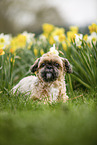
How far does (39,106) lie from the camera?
5.80 ft

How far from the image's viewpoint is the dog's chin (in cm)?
208

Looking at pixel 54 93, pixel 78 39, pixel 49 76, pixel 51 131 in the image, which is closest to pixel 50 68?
pixel 49 76

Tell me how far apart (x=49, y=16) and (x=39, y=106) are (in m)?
5.28

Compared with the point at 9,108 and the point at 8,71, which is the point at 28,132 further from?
the point at 8,71

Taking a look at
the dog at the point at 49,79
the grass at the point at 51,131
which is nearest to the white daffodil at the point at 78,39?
the dog at the point at 49,79

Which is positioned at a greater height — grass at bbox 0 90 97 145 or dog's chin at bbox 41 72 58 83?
dog's chin at bbox 41 72 58 83

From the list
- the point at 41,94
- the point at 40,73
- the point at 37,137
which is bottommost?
the point at 37,137

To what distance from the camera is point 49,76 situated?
6.83 feet

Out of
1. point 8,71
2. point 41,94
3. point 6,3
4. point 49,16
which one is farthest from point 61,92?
point 49,16

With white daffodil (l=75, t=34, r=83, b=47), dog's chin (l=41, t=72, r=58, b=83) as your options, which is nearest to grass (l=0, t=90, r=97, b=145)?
dog's chin (l=41, t=72, r=58, b=83)

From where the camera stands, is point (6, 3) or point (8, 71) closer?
point (8, 71)

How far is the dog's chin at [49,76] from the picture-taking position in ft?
6.82

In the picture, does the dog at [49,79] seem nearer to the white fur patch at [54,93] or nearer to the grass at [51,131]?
the white fur patch at [54,93]

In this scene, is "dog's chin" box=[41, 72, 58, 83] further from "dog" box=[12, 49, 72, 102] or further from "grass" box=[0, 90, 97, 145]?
"grass" box=[0, 90, 97, 145]
